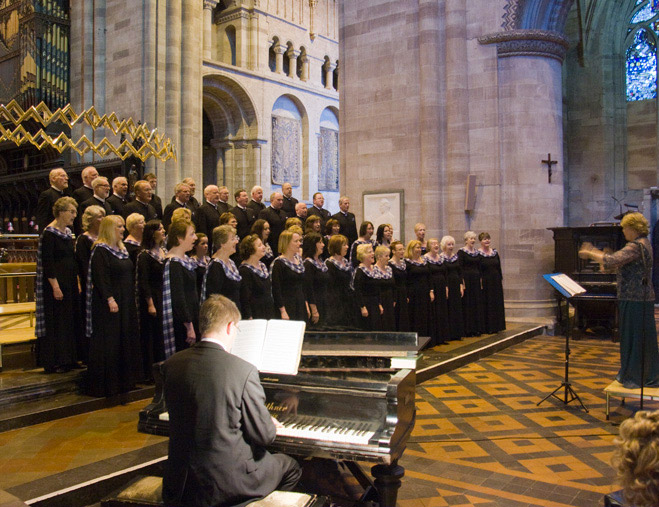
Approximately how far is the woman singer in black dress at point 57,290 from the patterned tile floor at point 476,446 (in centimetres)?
85

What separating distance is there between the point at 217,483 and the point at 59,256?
3636 millimetres

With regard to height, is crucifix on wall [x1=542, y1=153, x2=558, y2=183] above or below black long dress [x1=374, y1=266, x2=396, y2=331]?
above

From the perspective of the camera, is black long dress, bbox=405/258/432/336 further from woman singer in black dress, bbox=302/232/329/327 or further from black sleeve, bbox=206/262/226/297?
black sleeve, bbox=206/262/226/297

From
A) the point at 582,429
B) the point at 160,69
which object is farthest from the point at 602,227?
the point at 160,69

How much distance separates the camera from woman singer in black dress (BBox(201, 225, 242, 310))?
496 cm

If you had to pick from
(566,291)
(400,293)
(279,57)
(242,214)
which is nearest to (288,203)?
(242,214)

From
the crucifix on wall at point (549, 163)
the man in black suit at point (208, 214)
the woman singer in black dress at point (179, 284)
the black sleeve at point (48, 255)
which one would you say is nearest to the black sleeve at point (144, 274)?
the woman singer in black dress at point (179, 284)

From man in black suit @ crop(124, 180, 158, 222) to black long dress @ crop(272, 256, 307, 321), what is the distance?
173cm

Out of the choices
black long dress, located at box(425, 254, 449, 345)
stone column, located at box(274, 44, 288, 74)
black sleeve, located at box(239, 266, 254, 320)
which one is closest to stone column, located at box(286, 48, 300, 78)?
stone column, located at box(274, 44, 288, 74)

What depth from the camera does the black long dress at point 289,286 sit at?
5.86 metres

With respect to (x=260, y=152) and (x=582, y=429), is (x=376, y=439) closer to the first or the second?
(x=582, y=429)

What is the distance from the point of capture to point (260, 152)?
19031 millimetres

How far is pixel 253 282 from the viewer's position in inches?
209

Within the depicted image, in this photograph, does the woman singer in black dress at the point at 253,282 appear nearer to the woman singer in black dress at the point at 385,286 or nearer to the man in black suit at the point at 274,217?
the woman singer in black dress at the point at 385,286
